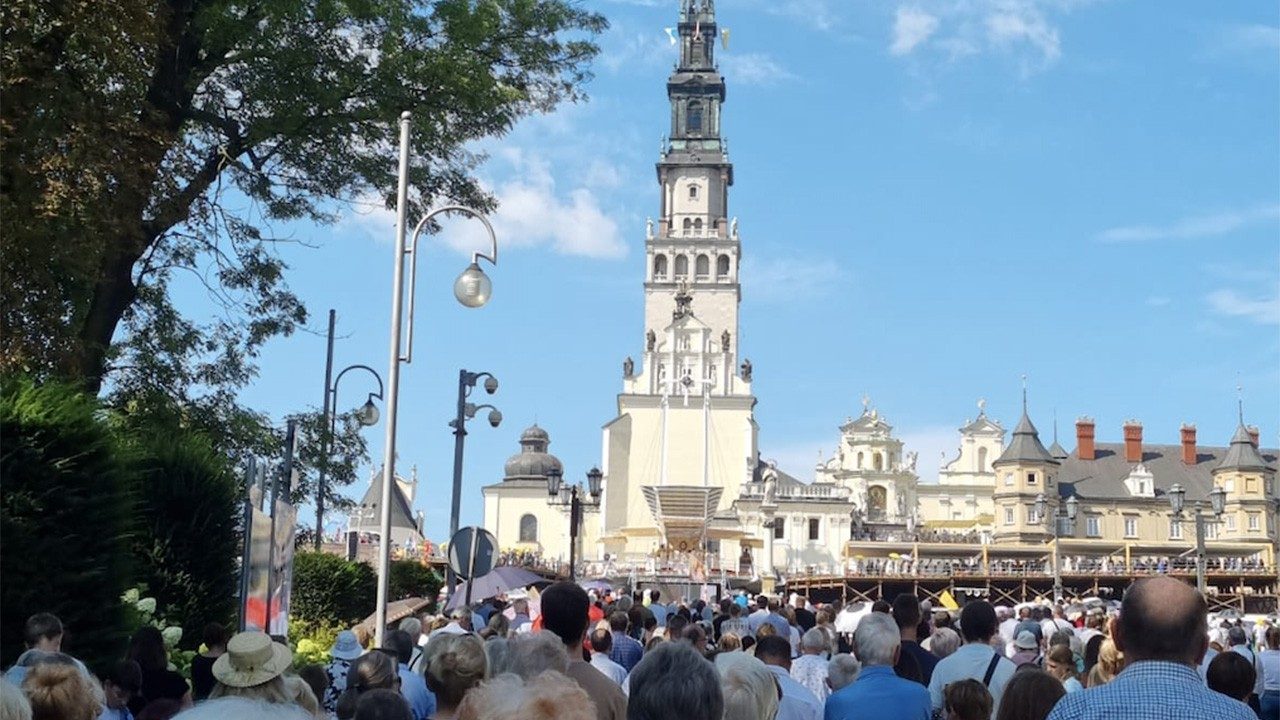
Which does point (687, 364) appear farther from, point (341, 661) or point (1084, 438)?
point (341, 661)

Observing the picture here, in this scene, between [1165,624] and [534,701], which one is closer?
[534,701]

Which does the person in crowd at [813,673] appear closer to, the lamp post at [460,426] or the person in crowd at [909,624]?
the person in crowd at [909,624]

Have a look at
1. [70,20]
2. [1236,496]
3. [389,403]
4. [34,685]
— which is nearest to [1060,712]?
[34,685]


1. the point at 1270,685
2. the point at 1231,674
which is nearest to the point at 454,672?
the point at 1231,674

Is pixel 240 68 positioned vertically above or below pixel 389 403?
above

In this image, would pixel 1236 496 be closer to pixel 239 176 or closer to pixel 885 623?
pixel 239 176

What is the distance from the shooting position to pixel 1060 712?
4.80m

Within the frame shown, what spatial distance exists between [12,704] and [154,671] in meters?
4.72

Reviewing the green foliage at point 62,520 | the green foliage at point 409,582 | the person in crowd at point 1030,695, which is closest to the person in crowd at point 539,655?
the person in crowd at point 1030,695

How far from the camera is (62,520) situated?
43.4ft

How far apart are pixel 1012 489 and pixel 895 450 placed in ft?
34.5

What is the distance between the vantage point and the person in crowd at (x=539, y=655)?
6.77 metres

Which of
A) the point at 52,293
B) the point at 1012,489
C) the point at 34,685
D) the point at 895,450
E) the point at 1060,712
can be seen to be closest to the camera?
the point at 1060,712

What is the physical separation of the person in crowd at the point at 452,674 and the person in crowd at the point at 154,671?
9.15ft
